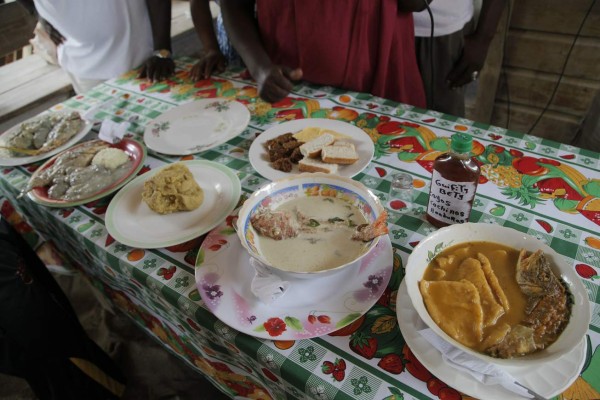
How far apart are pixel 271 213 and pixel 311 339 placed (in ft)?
0.98

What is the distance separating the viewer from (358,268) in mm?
808

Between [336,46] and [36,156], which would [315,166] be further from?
[36,156]

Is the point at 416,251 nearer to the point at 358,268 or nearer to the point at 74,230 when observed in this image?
the point at 358,268

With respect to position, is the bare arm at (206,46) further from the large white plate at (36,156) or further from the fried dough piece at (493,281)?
the fried dough piece at (493,281)

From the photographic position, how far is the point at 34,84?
288 cm

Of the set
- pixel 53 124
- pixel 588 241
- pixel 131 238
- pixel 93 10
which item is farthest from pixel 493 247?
pixel 93 10

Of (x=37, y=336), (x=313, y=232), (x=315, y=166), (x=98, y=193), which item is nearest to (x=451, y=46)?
(x=315, y=166)

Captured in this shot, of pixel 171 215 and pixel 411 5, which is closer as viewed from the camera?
pixel 171 215

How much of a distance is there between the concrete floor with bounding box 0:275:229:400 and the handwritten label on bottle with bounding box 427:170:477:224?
4.18 feet

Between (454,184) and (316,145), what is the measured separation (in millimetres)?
460

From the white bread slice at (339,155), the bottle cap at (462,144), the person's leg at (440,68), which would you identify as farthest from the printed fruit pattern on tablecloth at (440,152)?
the person's leg at (440,68)

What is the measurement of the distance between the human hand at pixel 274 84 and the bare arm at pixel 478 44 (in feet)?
2.61

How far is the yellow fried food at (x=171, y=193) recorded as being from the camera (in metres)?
1.02

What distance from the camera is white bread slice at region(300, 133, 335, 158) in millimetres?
1136
